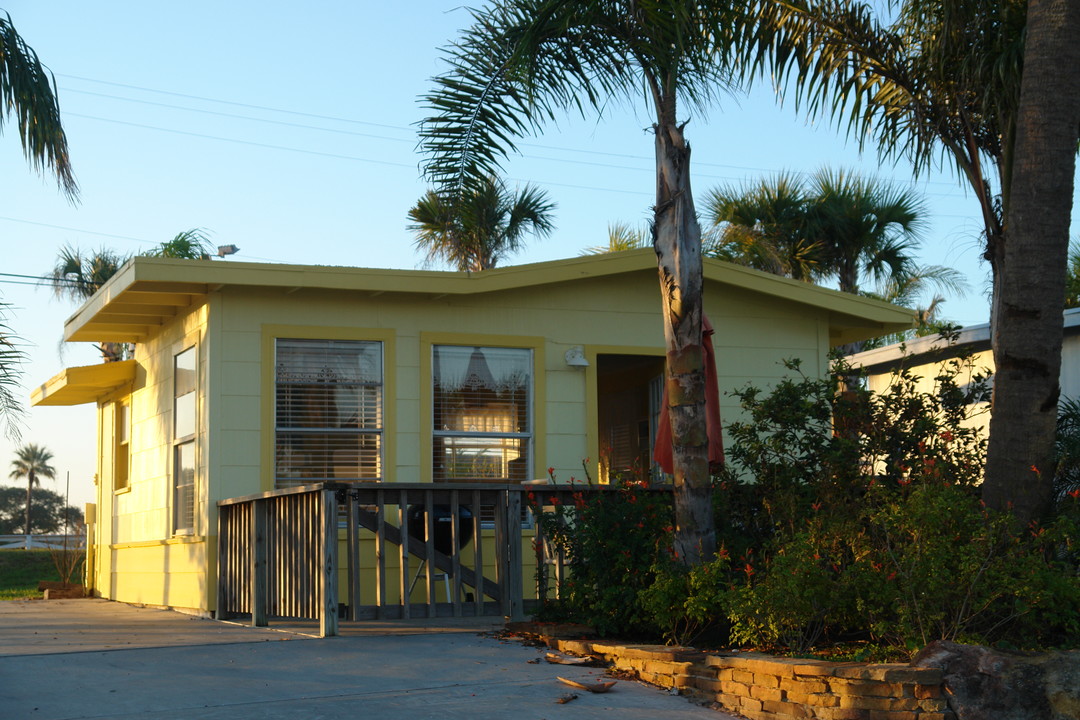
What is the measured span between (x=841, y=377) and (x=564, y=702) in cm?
388

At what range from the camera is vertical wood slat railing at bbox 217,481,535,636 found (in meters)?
8.43

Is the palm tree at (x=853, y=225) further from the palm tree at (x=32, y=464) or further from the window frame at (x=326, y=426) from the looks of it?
the palm tree at (x=32, y=464)

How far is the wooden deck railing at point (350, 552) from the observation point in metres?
8.48

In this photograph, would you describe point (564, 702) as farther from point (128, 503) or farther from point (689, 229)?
point (128, 503)

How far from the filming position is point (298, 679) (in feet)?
21.4

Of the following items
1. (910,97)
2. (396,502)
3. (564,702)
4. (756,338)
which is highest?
(910,97)

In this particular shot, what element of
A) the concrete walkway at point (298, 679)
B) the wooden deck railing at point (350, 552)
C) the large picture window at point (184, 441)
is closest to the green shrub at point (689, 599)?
the concrete walkway at point (298, 679)

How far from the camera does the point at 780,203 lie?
19562mm

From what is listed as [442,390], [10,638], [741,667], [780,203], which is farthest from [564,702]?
[780,203]

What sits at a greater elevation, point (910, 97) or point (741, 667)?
point (910, 97)

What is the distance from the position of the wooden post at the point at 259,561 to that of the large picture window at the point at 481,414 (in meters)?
2.32

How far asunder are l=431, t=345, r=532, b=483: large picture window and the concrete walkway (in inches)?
106

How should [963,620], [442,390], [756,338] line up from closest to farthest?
[963,620]
[442,390]
[756,338]

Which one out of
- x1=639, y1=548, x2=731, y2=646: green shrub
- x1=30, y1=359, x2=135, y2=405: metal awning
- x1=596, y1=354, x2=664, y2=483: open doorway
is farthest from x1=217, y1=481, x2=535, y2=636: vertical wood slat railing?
x1=30, y1=359, x2=135, y2=405: metal awning
